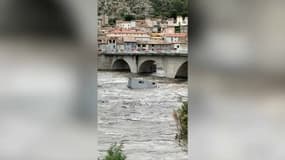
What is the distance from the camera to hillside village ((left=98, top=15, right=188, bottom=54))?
1745 millimetres

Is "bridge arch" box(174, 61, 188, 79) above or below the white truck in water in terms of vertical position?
above

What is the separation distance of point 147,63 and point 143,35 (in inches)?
21.0

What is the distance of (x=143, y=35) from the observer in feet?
8.21

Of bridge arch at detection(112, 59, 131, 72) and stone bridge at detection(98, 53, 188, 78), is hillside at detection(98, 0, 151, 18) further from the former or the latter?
bridge arch at detection(112, 59, 131, 72)

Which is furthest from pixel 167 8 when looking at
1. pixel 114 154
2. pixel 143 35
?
pixel 114 154

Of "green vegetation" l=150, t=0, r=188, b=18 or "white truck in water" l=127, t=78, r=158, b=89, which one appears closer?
"green vegetation" l=150, t=0, r=188, b=18

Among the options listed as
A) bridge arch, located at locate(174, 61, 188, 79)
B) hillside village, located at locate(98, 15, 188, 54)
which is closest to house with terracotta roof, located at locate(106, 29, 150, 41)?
hillside village, located at locate(98, 15, 188, 54)

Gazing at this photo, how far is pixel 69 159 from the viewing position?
113 cm

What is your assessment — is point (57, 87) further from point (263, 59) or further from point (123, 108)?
point (123, 108)

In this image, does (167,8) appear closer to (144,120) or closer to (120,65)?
(120,65)

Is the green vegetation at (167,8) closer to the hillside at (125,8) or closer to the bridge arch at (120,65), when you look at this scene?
the hillside at (125,8)

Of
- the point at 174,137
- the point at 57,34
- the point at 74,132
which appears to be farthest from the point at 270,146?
the point at 174,137

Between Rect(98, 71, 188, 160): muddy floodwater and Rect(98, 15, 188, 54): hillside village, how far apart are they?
11.6 inches

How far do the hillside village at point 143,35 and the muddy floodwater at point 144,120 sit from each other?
11.6 inches
